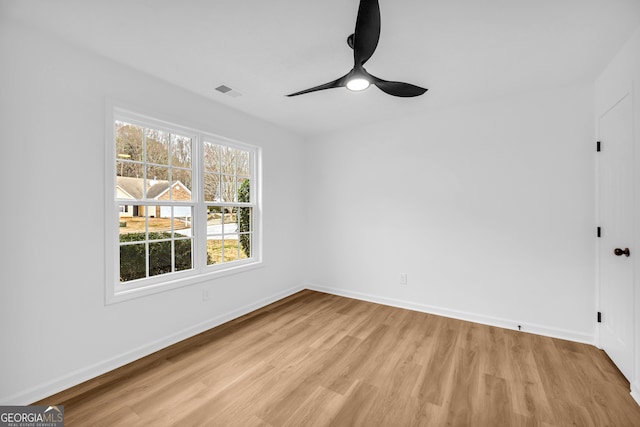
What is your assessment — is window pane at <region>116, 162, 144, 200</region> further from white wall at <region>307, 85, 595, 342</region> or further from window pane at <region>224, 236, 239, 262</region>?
white wall at <region>307, 85, 595, 342</region>

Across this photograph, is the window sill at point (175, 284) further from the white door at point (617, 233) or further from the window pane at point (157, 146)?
the white door at point (617, 233)

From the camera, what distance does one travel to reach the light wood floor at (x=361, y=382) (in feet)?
5.71

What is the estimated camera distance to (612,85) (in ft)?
7.45

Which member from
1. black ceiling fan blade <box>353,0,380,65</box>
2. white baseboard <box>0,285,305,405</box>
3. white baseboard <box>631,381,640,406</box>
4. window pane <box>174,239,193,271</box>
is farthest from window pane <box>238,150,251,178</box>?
white baseboard <box>631,381,640,406</box>

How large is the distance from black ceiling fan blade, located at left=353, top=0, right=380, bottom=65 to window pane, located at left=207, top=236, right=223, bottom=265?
2.52m

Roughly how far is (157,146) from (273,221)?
178 cm

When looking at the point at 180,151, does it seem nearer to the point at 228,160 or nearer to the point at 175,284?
the point at 228,160

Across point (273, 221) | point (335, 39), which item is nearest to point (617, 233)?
point (335, 39)

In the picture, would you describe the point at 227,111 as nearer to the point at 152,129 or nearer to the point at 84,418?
the point at 152,129

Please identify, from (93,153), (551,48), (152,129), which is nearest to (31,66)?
(93,153)

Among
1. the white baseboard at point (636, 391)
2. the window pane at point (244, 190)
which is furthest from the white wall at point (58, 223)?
the white baseboard at point (636, 391)

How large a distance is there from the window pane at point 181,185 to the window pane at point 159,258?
510 mm

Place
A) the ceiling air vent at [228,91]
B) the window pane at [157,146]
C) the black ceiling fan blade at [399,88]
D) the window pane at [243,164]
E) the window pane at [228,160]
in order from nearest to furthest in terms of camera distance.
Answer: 1. the black ceiling fan blade at [399,88]
2. the window pane at [157,146]
3. the ceiling air vent at [228,91]
4. the window pane at [228,160]
5. the window pane at [243,164]

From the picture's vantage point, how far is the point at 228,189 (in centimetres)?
346
